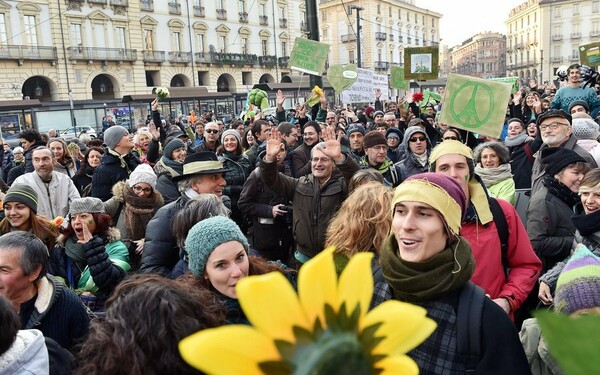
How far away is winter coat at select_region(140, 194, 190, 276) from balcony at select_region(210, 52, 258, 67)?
148 ft

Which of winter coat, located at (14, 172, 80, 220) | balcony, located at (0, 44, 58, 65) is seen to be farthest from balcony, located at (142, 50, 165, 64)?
winter coat, located at (14, 172, 80, 220)

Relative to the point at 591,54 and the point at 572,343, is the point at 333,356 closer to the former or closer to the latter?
the point at 572,343

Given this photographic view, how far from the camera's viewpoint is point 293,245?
496 cm

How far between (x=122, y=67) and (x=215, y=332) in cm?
4247

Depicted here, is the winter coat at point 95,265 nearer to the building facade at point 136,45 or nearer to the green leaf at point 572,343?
the green leaf at point 572,343

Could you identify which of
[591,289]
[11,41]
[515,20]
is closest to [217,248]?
[591,289]

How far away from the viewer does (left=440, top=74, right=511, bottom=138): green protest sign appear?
3.69 meters

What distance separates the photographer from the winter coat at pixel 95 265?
9.04 feet

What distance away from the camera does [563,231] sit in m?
3.11

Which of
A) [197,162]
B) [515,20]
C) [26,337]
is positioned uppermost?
[515,20]

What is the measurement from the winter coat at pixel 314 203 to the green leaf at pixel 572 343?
3406mm

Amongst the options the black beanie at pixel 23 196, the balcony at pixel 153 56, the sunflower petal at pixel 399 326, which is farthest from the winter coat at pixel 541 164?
the balcony at pixel 153 56

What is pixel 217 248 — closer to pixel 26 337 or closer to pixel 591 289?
pixel 26 337

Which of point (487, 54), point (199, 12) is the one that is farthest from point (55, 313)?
point (487, 54)
